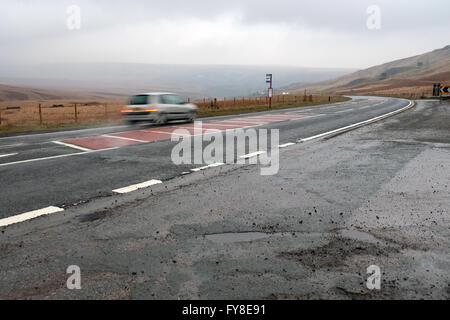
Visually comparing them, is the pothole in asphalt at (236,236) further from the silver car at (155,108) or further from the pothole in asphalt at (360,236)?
the silver car at (155,108)

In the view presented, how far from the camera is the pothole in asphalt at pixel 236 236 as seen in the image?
376cm

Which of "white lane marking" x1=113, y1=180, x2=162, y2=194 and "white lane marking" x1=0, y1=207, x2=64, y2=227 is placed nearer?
"white lane marking" x1=0, y1=207, x2=64, y2=227

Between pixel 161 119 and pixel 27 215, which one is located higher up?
pixel 161 119

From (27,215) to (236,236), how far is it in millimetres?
2549

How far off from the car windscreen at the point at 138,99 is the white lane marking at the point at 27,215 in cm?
1247

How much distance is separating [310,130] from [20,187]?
1027 cm

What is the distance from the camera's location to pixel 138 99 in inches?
664

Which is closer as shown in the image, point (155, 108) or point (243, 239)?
point (243, 239)

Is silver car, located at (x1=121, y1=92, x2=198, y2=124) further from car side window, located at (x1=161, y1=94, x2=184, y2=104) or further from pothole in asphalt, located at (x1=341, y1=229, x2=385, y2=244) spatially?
pothole in asphalt, located at (x1=341, y1=229, x2=385, y2=244)

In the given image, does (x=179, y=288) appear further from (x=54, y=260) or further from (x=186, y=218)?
(x=186, y=218)

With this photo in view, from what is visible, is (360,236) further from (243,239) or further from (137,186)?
(137,186)

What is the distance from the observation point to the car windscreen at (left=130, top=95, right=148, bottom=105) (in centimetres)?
Result: 1664

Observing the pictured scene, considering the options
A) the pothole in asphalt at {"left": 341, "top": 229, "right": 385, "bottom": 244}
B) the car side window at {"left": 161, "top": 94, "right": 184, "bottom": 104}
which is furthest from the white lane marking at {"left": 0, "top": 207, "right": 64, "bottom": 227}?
the car side window at {"left": 161, "top": 94, "right": 184, "bottom": 104}

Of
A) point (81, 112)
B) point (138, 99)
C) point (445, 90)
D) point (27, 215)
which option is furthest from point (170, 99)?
point (445, 90)
